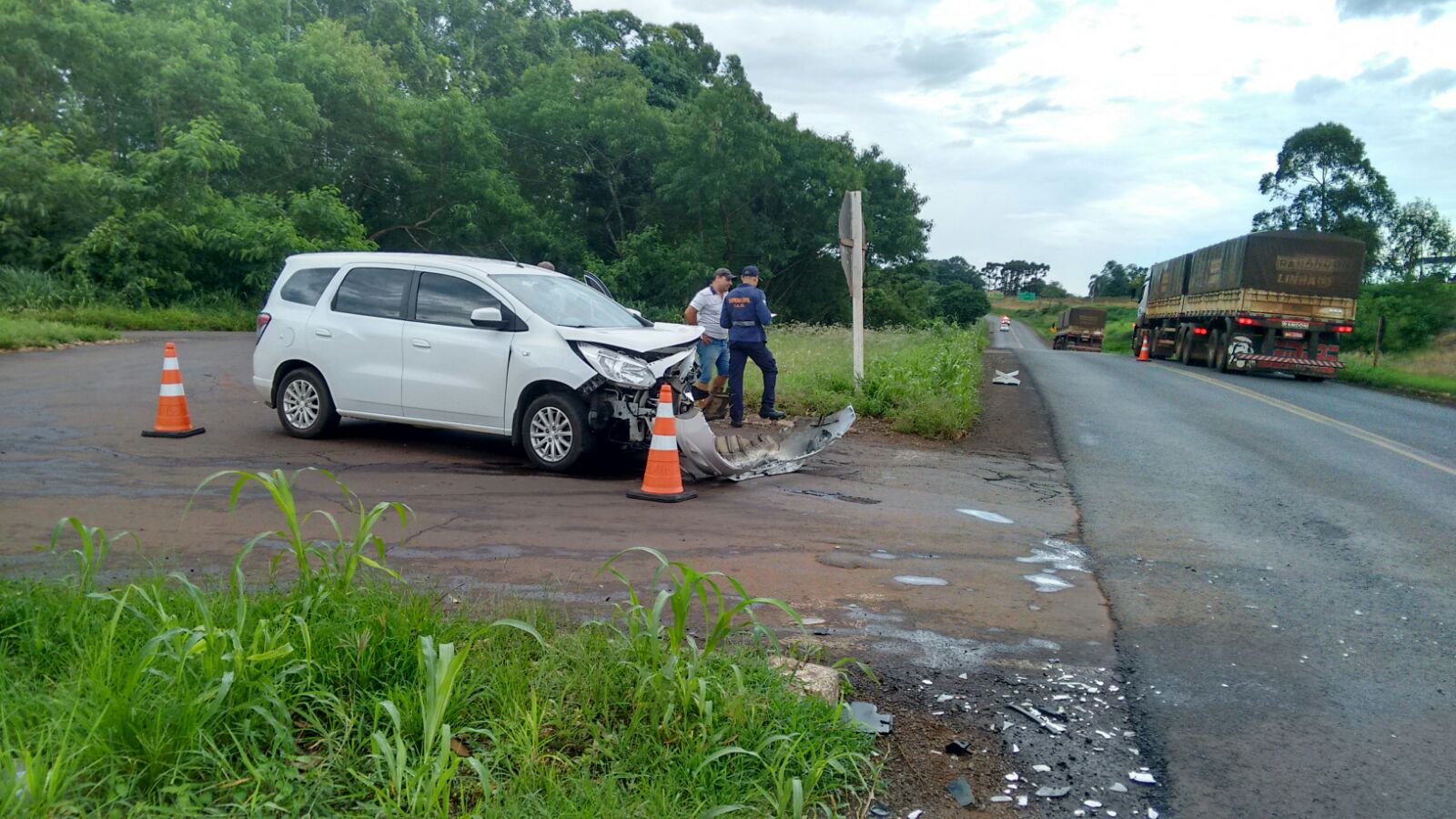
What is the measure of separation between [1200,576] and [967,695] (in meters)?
2.75

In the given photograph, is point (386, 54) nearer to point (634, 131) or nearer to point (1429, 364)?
point (634, 131)

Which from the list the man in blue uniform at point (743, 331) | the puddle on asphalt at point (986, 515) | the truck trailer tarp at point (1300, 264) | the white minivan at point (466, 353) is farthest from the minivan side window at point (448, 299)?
the truck trailer tarp at point (1300, 264)

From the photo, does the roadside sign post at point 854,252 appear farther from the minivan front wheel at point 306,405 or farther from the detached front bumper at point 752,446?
the minivan front wheel at point 306,405

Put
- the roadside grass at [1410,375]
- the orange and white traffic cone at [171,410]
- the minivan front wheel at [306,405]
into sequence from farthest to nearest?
the roadside grass at [1410,375], the minivan front wheel at [306,405], the orange and white traffic cone at [171,410]

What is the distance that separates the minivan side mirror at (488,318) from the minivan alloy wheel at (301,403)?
2100 millimetres

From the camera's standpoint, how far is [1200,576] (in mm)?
6090

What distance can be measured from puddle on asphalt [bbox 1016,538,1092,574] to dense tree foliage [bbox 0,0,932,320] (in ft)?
78.0

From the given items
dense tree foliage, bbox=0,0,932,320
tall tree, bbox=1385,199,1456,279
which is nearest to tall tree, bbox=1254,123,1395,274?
tall tree, bbox=1385,199,1456,279

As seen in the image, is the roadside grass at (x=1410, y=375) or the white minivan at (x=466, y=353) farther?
the roadside grass at (x=1410, y=375)

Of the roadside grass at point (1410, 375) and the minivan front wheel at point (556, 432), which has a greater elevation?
the roadside grass at point (1410, 375)

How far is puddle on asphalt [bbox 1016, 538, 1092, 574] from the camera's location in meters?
6.28

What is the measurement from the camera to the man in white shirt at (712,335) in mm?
12258

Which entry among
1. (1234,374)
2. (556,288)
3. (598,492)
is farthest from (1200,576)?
(1234,374)

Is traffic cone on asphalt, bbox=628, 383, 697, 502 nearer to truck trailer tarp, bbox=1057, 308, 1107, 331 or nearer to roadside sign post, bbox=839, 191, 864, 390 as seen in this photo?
roadside sign post, bbox=839, 191, 864, 390
